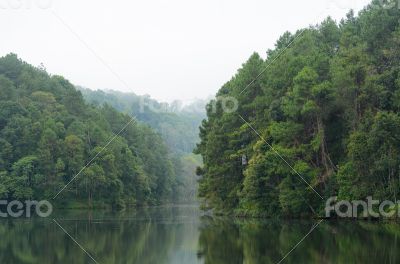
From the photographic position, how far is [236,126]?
60.9 m

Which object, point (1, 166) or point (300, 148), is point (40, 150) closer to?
point (1, 166)

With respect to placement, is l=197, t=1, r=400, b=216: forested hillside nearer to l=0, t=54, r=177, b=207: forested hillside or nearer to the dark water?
the dark water

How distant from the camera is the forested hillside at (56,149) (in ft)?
272

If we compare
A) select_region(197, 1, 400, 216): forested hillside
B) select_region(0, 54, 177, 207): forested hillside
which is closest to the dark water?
select_region(197, 1, 400, 216): forested hillside

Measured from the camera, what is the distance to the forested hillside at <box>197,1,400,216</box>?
4091cm

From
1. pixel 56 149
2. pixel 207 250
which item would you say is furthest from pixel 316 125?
pixel 56 149

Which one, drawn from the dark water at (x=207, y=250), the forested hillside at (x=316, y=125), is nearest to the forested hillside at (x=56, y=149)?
the forested hillside at (x=316, y=125)

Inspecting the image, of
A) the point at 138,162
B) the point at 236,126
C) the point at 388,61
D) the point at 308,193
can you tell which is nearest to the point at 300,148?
the point at 308,193

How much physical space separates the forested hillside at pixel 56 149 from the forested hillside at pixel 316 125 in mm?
30918

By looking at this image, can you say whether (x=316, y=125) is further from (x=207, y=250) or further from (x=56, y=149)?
(x=56, y=149)

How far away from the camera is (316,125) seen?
50.0 m

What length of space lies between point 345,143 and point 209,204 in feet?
84.1

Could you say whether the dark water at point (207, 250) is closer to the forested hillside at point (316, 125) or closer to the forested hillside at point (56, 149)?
the forested hillside at point (316, 125)

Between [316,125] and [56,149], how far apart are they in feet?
154
